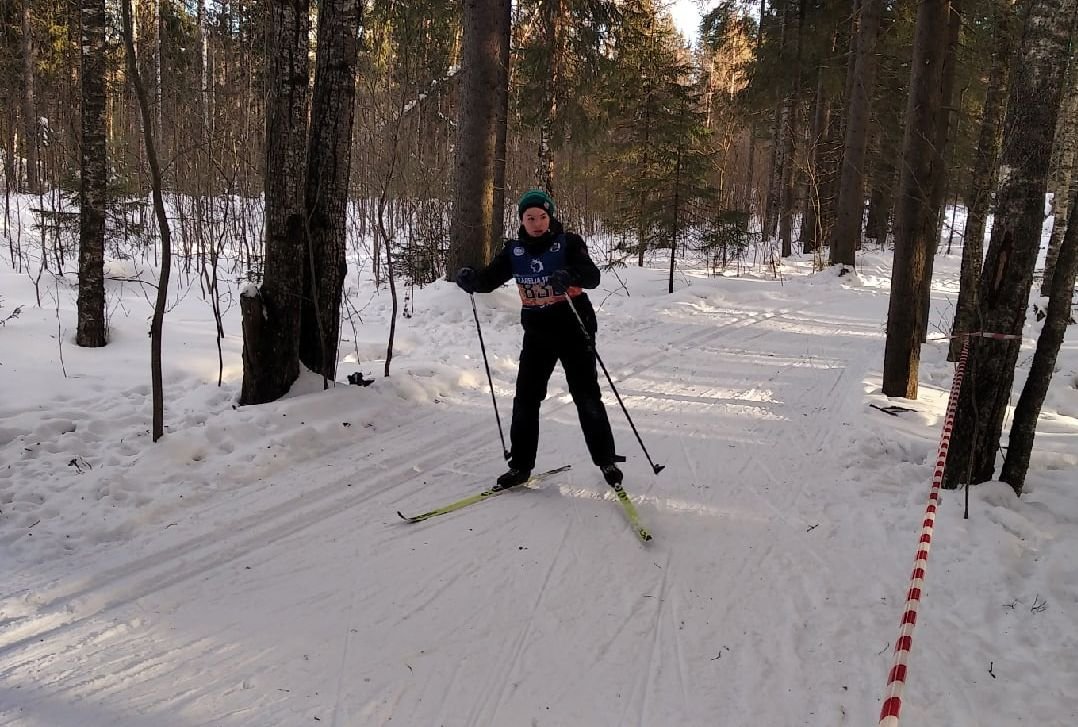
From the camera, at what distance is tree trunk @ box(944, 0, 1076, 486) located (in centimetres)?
Result: 402

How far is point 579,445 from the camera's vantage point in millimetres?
5844

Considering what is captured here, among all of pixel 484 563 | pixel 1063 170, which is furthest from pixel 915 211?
pixel 1063 170

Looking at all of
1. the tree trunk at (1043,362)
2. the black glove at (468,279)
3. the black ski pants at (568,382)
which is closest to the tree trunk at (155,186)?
the black glove at (468,279)

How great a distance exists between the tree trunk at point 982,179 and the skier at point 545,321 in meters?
5.16

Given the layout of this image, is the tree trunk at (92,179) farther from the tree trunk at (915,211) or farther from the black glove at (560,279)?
the tree trunk at (915,211)

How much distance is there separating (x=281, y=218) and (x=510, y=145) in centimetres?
Result: 1754

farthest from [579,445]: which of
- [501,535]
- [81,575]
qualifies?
[81,575]

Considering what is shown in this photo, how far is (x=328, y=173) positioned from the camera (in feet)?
20.0

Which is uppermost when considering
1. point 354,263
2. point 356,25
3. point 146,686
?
point 356,25

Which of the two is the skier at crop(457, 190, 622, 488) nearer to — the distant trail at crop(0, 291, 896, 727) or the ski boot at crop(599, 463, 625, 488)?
the ski boot at crop(599, 463, 625, 488)

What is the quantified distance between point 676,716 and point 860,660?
970mm

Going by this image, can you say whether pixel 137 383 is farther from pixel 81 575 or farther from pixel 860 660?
pixel 860 660

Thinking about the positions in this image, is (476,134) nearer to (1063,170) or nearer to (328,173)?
(328,173)

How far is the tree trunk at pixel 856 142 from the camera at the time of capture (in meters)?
15.7
